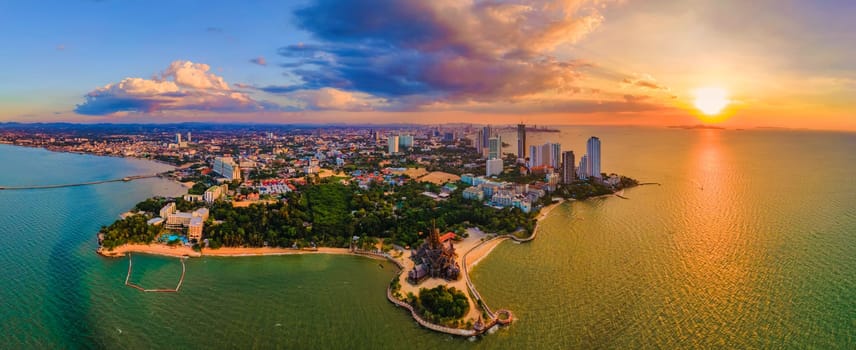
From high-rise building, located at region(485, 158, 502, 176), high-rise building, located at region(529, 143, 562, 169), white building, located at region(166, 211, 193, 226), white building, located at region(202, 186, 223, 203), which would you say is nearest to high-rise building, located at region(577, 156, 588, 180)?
high-rise building, located at region(529, 143, 562, 169)

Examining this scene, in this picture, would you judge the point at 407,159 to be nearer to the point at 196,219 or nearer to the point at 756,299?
the point at 196,219

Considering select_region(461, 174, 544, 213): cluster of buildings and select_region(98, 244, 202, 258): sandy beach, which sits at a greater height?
select_region(461, 174, 544, 213): cluster of buildings

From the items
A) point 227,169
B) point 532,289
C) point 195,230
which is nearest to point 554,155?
point 532,289

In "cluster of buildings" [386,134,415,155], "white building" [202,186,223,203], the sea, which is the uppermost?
"cluster of buildings" [386,134,415,155]

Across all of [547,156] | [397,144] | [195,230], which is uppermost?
[397,144]

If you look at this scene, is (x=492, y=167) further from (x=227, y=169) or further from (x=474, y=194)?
(x=227, y=169)

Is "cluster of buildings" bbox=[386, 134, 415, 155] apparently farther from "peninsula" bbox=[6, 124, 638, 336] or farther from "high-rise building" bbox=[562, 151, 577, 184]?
"high-rise building" bbox=[562, 151, 577, 184]
